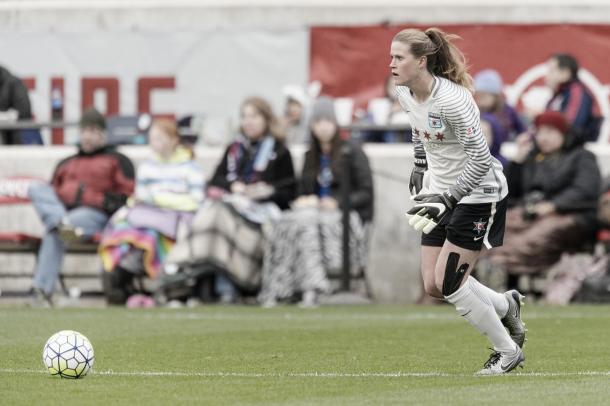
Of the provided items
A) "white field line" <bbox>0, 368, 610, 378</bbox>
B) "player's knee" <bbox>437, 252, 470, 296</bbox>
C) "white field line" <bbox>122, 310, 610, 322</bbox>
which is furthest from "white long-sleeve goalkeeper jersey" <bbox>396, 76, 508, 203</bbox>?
"white field line" <bbox>122, 310, 610, 322</bbox>

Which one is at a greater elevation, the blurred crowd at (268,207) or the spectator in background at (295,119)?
the spectator in background at (295,119)

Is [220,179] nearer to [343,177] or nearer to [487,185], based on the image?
[343,177]

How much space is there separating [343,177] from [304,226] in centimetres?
72

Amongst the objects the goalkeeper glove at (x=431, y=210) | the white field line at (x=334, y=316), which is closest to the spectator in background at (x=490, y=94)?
the white field line at (x=334, y=316)

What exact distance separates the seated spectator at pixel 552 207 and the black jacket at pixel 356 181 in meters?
1.38

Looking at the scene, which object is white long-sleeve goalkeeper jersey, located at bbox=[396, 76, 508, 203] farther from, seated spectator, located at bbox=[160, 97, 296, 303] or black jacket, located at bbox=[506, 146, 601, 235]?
black jacket, located at bbox=[506, 146, 601, 235]

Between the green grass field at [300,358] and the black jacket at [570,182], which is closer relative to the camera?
the green grass field at [300,358]

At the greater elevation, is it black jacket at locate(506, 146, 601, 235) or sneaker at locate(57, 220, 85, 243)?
black jacket at locate(506, 146, 601, 235)

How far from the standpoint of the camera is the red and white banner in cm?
1891

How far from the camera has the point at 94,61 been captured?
2033 cm

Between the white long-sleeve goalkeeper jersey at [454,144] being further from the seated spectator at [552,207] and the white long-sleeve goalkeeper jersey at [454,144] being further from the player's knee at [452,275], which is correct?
the seated spectator at [552,207]

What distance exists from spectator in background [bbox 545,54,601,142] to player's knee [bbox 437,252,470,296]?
26.4 feet

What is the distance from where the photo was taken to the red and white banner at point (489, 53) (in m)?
18.9

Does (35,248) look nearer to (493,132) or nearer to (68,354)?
(493,132)
